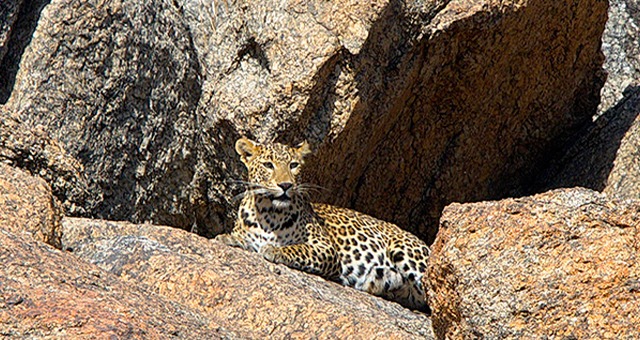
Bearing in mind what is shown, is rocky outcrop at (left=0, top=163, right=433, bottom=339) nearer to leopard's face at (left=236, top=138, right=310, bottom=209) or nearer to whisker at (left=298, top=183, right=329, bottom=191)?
leopard's face at (left=236, top=138, right=310, bottom=209)

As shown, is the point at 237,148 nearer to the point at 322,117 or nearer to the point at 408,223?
the point at 322,117

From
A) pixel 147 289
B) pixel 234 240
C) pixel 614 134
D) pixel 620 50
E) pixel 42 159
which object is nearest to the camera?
pixel 147 289

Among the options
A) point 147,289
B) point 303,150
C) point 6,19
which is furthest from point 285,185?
point 147,289

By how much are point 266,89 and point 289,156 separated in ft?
2.46

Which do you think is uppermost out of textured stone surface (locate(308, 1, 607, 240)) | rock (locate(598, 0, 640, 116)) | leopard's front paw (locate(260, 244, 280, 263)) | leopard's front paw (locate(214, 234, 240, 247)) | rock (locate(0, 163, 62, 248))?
rock (locate(598, 0, 640, 116))

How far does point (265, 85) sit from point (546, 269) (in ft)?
16.4

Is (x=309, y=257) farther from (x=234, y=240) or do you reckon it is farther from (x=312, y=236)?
(x=234, y=240)

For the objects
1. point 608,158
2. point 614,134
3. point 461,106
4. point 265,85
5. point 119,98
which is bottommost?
point 119,98

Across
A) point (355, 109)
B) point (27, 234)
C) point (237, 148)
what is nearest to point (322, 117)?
point (355, 109)

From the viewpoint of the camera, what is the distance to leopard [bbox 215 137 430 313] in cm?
993

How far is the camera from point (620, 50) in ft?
44.1

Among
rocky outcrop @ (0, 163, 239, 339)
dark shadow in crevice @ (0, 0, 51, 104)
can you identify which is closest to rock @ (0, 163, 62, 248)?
rocky outcrop @ (0, 163, 239, 339)

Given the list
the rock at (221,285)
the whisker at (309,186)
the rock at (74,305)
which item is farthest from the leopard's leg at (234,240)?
the rock at (74,305)

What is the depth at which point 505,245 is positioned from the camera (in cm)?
570
